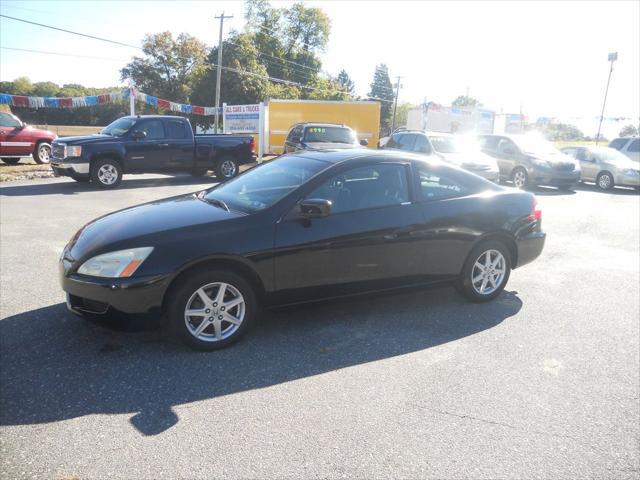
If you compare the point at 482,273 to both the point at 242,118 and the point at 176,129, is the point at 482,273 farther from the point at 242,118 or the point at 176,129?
the point at 242,118

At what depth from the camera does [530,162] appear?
51.7 feet

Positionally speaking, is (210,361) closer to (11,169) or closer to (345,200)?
(345,200)

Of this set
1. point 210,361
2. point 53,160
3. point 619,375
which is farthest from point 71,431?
point 53,160

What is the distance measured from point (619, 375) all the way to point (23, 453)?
3993mm

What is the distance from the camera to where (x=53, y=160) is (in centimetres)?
1249

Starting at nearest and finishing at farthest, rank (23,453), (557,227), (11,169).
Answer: (23,453), (557,227), (11,169)

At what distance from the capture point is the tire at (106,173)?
1239cm

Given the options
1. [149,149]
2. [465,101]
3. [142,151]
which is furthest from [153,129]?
[465,101]

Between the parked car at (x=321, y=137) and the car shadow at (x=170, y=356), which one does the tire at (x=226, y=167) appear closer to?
the parked car at (x=321, y=137)

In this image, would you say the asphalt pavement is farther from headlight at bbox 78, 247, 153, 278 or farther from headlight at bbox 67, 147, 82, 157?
headlight at bbox 67, 147, 82, 157

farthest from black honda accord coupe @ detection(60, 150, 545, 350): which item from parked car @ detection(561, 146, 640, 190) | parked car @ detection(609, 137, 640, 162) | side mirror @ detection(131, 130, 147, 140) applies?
parked car @ detection(609, 137, 640, 162)

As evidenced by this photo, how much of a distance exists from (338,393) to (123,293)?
164cm

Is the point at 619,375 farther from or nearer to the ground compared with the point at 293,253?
nearer to the ground

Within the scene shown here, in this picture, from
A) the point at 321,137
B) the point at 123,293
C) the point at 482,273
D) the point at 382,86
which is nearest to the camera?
the point at 123,293
